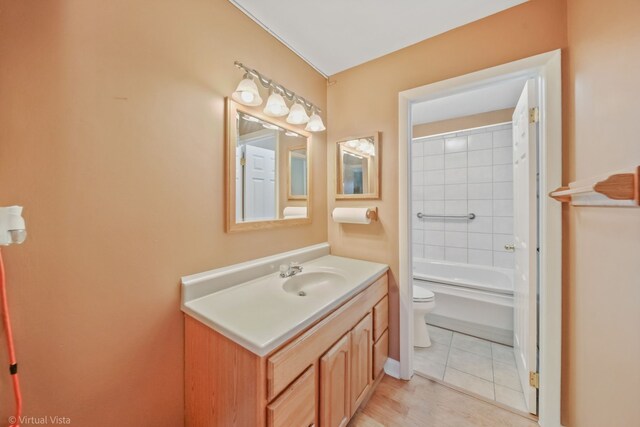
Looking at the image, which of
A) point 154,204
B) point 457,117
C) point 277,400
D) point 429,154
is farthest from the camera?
point 429,154

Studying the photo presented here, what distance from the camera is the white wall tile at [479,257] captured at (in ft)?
9.09

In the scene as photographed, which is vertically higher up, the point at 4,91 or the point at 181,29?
the point at 181,29

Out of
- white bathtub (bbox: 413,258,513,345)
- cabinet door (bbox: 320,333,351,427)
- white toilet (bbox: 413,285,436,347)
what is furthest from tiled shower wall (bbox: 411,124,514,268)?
cabinet door (bbox: 320,333,351,427)

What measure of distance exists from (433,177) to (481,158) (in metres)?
Answer: 0.56

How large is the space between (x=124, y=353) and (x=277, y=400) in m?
0.63

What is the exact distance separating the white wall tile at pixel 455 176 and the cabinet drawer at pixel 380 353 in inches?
85.2

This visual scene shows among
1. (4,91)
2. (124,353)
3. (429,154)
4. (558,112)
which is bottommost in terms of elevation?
(124,353)

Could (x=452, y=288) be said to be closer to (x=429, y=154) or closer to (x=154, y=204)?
(x=429, y=154)

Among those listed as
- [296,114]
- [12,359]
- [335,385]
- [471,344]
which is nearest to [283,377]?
[335,385]

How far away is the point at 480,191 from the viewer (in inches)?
111

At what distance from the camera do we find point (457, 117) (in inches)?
114

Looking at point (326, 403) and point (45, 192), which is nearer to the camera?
point (45, 192)

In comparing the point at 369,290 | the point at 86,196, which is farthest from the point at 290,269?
the point at 86,196

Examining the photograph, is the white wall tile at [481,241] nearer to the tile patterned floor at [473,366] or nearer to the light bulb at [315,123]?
the tile patterned floor at [473,366]
